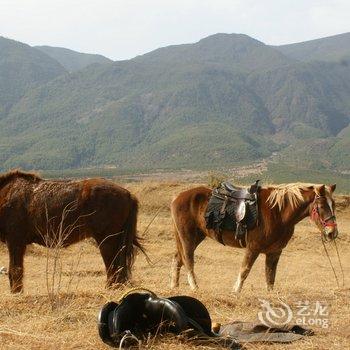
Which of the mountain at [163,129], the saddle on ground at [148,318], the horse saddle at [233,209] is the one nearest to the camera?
the saddle on ground at [148,318]

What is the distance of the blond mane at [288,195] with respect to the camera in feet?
27.2

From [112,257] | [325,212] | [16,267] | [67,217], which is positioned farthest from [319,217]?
[16,267]

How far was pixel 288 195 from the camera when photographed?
8352 mm

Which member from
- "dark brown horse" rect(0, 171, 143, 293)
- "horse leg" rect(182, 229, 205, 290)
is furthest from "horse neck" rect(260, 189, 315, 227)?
"dark brown horse" rect(0, 171, 143, 293)

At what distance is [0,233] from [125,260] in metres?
1.90

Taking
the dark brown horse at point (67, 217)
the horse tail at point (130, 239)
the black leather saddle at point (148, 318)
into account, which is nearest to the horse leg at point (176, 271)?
the horse tail at point (130, 239)

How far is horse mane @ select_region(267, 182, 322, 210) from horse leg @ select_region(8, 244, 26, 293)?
3.85 m

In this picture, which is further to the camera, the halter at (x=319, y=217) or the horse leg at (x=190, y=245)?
the horse leg at (x=190, y=245)

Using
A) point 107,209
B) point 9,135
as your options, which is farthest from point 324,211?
point 9,135

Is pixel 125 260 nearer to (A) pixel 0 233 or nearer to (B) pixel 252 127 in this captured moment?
(A) pixel 0 233

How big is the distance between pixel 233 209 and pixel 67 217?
102 inches

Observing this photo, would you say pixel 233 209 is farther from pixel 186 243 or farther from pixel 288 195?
pixel 186 243

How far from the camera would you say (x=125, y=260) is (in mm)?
8023

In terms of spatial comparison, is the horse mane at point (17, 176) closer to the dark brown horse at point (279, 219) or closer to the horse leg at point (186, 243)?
the horse leg at point (186, 243)
